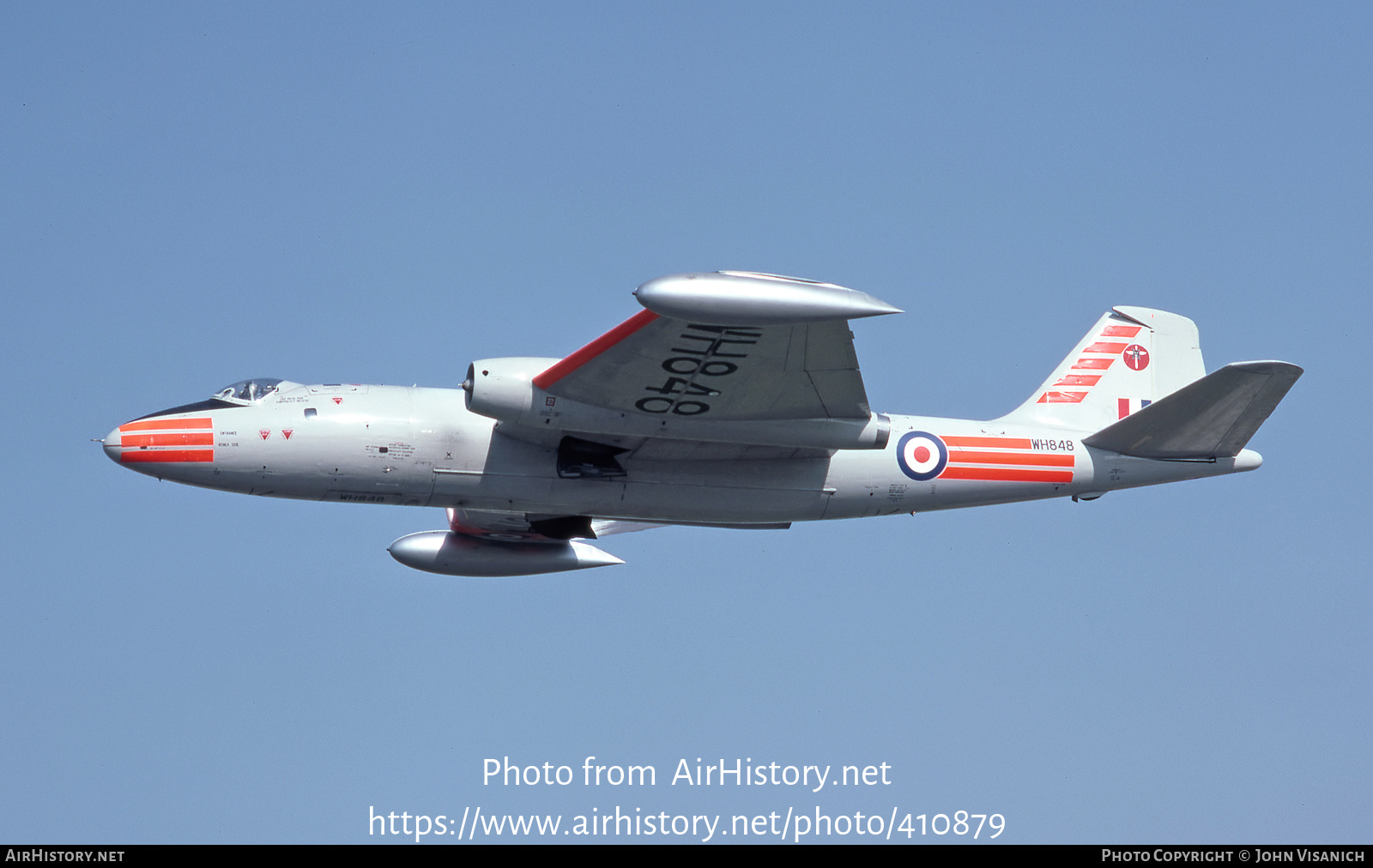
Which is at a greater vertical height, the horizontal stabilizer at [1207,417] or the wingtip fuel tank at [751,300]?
the wingtip fuel tank at [751,300]

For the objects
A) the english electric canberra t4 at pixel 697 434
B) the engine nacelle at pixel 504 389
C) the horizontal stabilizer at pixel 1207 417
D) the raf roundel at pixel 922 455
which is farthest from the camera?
the raf roundel at pixel 922 455

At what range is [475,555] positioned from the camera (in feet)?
72.3

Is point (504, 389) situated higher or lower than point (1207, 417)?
higher

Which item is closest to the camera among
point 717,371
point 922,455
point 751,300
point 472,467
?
point 751,300

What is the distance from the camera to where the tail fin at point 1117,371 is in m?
21.0

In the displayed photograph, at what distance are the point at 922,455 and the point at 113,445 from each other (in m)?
10.8

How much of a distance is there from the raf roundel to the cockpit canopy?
8.59m

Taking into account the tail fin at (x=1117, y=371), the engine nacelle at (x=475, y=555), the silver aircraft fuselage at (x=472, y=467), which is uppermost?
the tail fin at (x=1117, y=371)

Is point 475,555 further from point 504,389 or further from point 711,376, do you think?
point 711,376

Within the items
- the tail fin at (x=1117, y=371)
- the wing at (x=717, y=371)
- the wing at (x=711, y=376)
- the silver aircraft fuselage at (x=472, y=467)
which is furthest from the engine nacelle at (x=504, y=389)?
the tail fin at (x=1117, y=371)

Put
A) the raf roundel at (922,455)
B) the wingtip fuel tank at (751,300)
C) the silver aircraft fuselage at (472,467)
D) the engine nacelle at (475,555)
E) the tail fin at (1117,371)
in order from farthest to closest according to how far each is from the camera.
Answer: the engine nacelle at (475,555) → the tail fin at (1117,371) → the raf roundel at (922,455) → the silver aircraft fuselage at (472,467) → the wingtip fuel tank at (751,300)

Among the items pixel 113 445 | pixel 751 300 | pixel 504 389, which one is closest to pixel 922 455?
pixel 751 300

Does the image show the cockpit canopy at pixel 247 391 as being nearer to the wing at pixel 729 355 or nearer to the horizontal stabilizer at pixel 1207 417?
the wing at pixel 729 355

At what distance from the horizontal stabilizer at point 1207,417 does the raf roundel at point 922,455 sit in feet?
7.92
